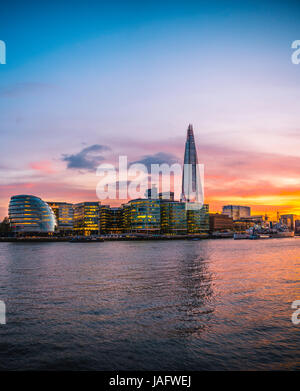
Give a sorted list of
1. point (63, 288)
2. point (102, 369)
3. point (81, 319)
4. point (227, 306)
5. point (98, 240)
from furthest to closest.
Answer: point (98, 240)
point (63, 288)
point (227, 306)
point (81, 319)
point (102, 369)

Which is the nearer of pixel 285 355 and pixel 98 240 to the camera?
pixel 285 355

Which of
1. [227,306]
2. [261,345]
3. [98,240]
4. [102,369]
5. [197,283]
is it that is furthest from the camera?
[98,240]

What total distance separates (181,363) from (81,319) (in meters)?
7.73

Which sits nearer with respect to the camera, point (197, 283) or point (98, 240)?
point (197, 283)

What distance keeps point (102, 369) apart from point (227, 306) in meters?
11.5

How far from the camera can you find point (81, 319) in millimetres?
18594

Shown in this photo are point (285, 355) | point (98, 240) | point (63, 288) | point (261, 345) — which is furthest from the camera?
point (98, 240)

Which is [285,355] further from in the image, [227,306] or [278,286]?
[278,286]
